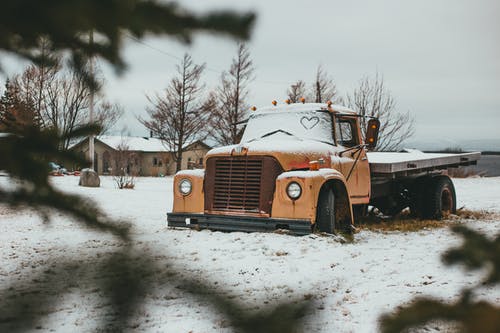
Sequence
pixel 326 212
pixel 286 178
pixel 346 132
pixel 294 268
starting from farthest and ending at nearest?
pixel 346 132
pixel 326 212
pixel 286 178
pixel 294 268

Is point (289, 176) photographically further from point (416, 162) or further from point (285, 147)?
point (416, 162)

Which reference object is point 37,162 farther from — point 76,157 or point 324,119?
point 324,119

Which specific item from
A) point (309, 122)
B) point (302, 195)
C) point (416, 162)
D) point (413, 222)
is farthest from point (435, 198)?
point (302, 195)

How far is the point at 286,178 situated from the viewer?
645 centimetres

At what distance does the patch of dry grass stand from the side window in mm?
1506

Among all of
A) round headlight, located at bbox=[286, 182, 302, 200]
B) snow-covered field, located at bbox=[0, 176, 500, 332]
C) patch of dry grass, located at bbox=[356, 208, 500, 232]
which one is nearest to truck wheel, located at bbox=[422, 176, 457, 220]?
patch of dry grass, located at bbox=[356, 208, 500, 232]

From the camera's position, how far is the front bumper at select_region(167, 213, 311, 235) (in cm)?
629

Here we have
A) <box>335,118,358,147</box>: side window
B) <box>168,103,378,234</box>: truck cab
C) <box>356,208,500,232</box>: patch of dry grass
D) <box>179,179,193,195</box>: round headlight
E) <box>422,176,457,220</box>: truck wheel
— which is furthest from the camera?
<box>422,176,457,220</box>: truck wheel

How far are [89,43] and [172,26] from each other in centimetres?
21

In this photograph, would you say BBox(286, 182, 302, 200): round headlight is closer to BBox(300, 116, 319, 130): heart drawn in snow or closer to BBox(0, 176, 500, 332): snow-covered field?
BBox(0, 176, 500, 332): snow-covered field

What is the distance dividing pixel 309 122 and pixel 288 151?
115cm

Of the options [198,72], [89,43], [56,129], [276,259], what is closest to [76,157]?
[56,129]

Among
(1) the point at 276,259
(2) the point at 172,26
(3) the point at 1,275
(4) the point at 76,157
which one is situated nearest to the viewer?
(2) the point at 172,26

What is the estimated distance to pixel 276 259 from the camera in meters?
5.47
